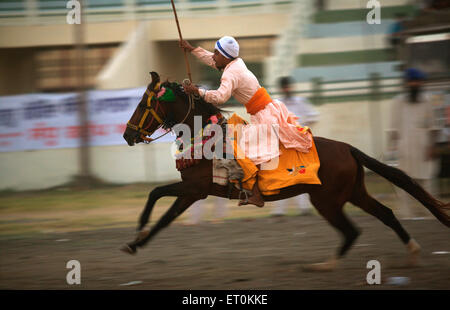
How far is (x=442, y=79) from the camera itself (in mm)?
9711

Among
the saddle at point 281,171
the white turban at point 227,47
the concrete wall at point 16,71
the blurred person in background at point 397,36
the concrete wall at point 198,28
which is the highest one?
the concrete wall at point 198,28

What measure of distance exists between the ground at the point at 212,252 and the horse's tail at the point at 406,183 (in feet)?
1.82

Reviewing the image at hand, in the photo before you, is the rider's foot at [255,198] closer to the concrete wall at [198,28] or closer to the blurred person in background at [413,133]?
the blurred person in background at [413,133]

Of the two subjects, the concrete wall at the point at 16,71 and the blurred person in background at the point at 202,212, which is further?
the concrete wall at the point at 16,71

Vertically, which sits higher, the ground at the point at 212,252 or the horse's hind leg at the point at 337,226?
the horse's hind leg at the point at 337,226

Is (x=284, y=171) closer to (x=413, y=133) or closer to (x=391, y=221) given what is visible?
(x=391, y=221)

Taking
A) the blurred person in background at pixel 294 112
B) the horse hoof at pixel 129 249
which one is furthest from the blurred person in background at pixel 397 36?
the horse hoof at pixel 129 249

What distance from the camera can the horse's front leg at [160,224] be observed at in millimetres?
5594

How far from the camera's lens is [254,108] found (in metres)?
5.75

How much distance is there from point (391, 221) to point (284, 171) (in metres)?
1.24

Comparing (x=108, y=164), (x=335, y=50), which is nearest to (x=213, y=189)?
(x=108, y=164)

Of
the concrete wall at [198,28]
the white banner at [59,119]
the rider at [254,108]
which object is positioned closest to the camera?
the rider at [254,108]

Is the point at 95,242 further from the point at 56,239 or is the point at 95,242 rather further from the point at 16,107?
the point at 16,107

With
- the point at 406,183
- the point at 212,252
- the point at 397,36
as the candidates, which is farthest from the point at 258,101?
the point at 397,36
